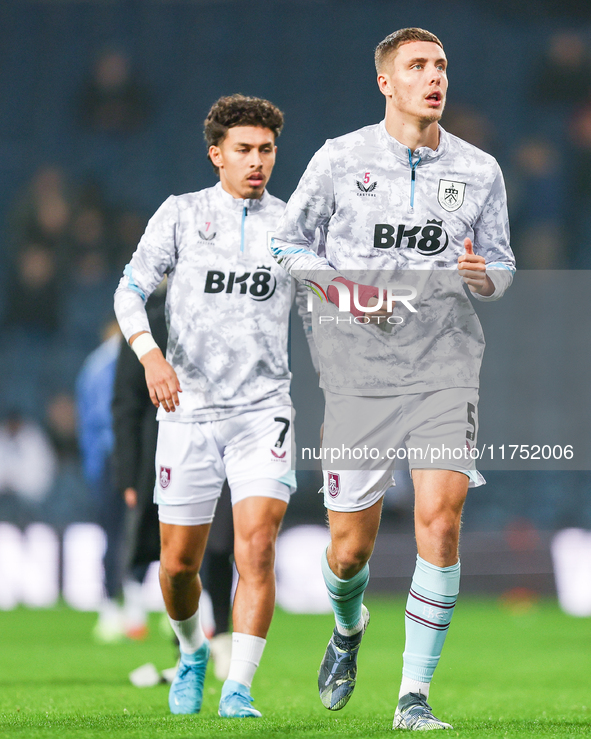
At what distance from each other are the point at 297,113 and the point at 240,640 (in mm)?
12574

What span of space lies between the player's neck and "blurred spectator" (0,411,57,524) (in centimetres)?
995

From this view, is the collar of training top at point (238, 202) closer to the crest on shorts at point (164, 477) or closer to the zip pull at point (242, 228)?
the zip pull at point (242, 228)

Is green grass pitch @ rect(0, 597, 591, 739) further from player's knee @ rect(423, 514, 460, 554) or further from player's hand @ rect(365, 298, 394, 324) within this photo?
player's hand @ rect(365, 298, 394, 324)

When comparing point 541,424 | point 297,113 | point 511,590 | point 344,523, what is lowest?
point 511,590

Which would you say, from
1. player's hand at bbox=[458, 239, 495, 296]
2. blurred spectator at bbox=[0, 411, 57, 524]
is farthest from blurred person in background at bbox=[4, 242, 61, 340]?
player's hand at bbox=[458, 239, 495, 296]

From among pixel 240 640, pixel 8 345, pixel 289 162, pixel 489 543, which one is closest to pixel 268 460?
pixel 240 640

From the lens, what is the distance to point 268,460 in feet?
15.5

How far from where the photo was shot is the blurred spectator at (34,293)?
579 inches

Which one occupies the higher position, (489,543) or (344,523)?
(344,523)

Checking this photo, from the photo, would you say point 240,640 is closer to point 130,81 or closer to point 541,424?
point 541,424

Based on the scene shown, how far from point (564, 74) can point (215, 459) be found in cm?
1282

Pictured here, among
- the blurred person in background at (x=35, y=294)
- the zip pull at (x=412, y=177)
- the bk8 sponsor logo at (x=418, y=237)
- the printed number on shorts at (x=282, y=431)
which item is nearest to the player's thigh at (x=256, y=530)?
the printed number on shorts at (x=282, y=431)

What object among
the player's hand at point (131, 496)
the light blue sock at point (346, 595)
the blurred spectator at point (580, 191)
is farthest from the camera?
the blurred spectator at point (580, 191)

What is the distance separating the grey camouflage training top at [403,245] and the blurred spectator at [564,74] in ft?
40.9
